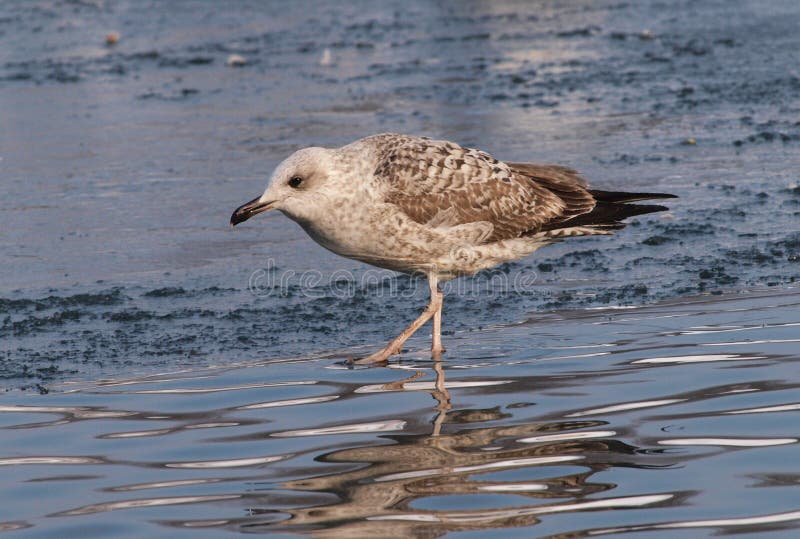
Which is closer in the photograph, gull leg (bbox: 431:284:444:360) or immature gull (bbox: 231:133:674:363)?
immature gull (bbox: 231:133:674:363)

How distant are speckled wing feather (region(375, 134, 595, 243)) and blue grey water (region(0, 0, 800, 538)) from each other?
1.81 ft

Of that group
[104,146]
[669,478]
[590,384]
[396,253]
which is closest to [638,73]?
[104,146]

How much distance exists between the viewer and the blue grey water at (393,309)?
→ 4.51m

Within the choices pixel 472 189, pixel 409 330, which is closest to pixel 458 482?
pixel 409 330

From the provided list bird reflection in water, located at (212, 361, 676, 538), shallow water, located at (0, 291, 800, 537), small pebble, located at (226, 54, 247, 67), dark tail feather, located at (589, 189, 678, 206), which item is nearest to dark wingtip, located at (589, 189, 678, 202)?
dark tail feather, located at (589, 189, 678, 206)

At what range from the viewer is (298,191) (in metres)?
6.36

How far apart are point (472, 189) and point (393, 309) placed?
0.99m

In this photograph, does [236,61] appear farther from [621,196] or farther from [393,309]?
[621,196]

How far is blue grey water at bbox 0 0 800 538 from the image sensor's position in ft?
14.8

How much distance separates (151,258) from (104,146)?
3223 millimetres

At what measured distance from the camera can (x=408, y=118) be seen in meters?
11.7

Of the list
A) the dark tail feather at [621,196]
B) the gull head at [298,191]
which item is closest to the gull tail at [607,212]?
the dark tail feather at [621,196]

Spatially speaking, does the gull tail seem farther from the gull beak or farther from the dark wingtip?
the gull beak

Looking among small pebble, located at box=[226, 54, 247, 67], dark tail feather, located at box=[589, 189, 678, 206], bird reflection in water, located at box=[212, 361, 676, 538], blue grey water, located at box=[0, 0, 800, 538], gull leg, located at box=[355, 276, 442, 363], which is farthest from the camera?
small pebble, located at box=[226, 54, 247, 67]
